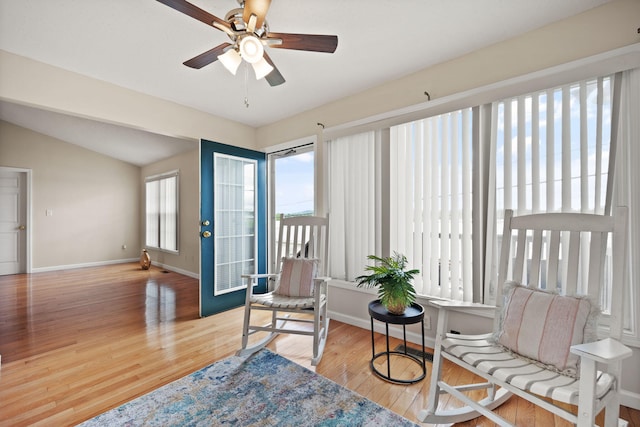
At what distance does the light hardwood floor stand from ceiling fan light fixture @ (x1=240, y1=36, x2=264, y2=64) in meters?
2.18

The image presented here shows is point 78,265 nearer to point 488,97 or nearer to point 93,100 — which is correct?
point 93,100

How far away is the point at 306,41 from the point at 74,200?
286 inches

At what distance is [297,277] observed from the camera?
2564 millimetres

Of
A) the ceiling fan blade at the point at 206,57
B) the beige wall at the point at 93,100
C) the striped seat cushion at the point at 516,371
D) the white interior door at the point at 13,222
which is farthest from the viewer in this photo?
the white interior door at the point at 13,222

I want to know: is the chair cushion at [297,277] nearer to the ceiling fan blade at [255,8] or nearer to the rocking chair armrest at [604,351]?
the rocking chair armrest at [604,351]

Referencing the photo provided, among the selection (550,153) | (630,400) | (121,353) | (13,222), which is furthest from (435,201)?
(13,222)

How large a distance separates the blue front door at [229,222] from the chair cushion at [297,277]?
1.15m

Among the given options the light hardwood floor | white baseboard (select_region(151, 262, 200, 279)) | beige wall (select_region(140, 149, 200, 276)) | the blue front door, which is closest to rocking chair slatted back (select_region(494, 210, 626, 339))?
the light hardwood floor

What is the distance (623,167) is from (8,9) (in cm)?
402

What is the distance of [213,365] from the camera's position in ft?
7.06

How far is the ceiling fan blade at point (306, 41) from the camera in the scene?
1520 millimetres

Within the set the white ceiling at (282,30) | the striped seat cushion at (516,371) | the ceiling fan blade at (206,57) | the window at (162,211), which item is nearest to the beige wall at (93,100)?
the white ceiling at (282,30)

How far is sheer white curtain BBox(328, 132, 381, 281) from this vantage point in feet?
9.33

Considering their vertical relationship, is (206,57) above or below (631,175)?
above
